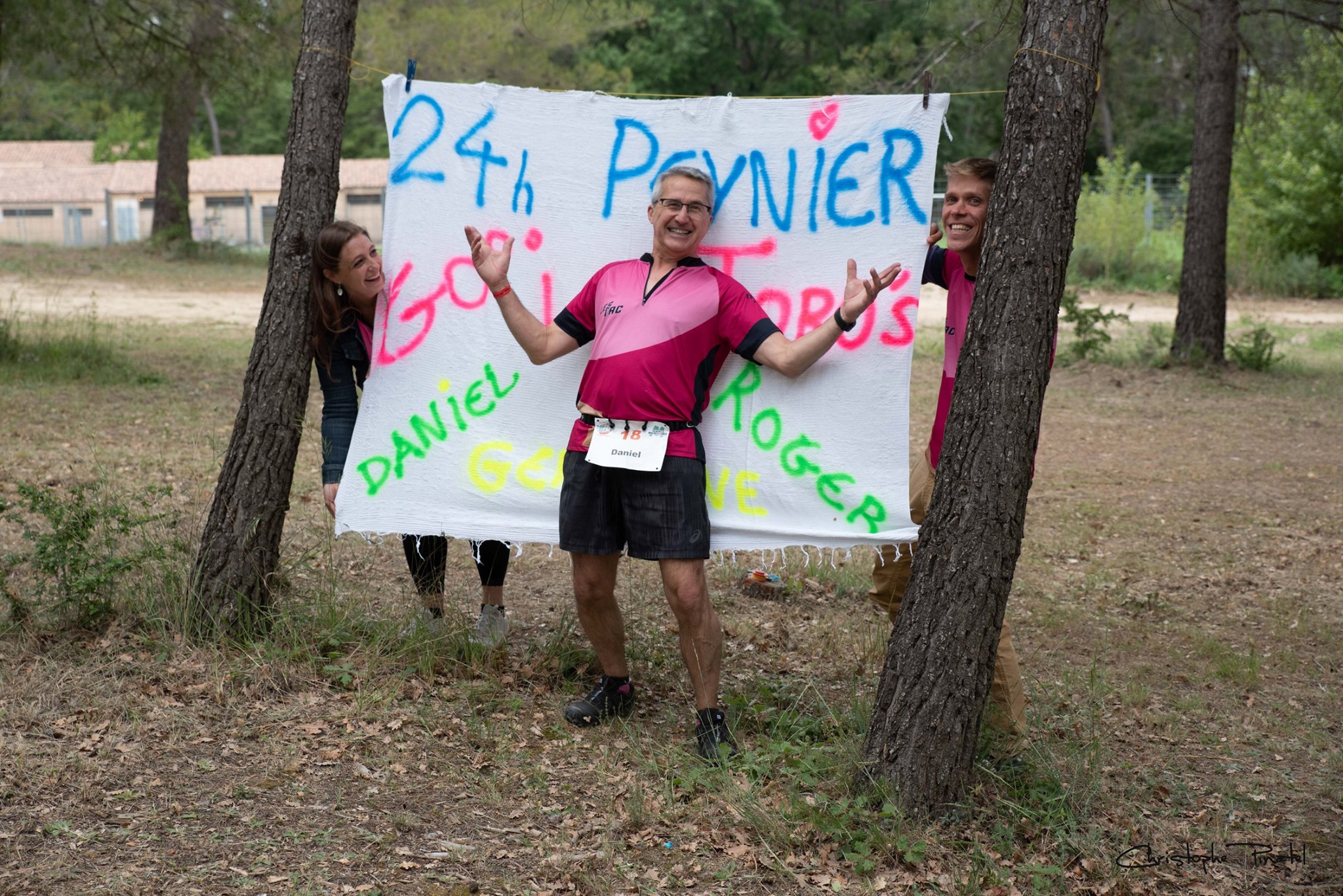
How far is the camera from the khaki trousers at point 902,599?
3787 mm

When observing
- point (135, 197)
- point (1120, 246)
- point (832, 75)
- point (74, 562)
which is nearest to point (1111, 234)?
point (1120, 246)

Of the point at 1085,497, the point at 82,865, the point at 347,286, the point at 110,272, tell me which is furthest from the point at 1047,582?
the point at 110,272

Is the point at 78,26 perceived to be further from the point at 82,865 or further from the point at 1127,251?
the point at 1127,251

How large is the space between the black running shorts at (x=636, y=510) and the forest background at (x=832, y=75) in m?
1.58

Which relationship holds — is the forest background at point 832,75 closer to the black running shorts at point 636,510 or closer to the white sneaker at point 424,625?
the black running shorts at point 636,510

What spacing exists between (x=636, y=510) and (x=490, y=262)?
939mm

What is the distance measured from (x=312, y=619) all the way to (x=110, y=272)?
21138mm

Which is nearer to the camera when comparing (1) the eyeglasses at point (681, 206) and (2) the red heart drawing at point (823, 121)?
(1) the eyeglasses at point (681, 206)

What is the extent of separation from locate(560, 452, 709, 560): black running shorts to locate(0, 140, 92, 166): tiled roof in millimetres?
56548

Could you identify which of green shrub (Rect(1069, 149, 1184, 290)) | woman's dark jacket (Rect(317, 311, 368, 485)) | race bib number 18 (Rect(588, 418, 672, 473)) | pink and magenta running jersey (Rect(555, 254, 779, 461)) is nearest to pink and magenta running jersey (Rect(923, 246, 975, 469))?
pink and magenta running jersey (Rect(555, 254, 779, 461))

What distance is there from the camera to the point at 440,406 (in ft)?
14.0

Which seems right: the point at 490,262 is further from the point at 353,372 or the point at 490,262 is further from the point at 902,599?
the point at 902,599

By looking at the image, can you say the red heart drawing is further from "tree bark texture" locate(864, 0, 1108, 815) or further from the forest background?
"tree bark texture" locate(864, 0, 1108, 815)

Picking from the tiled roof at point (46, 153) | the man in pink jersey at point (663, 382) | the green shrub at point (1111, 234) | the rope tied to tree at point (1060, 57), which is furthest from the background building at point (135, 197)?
the rope tied to tree at point (1060, 57)
